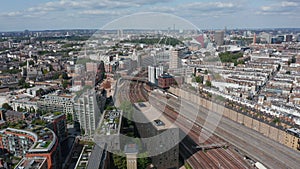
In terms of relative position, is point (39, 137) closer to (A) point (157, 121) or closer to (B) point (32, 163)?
(B) point (32, 163)

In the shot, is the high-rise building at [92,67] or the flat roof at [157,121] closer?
the flat roof at [157,121]

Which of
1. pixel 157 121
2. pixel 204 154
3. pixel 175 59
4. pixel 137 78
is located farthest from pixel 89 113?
pixel 175 59

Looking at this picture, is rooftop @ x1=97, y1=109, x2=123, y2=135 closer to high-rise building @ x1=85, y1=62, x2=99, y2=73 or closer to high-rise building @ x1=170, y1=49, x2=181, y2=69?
high-rise building @ x1=85, y1=62, x2=99, y2=73

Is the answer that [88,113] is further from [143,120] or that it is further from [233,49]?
[233,49]

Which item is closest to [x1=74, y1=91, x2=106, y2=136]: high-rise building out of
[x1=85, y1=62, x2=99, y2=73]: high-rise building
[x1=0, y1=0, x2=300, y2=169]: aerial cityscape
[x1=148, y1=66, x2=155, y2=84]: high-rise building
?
[x1=0, y1=0, x2=300, y2=169]: aerial cityscape

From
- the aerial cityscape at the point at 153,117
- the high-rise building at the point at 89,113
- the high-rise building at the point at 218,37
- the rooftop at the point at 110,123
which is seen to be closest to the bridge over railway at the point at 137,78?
the aerial cityscape at the point at 153,117

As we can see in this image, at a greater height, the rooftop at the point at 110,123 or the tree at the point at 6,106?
the rooftop at the point at 110,123

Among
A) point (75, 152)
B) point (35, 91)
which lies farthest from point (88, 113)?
point (35, 91)

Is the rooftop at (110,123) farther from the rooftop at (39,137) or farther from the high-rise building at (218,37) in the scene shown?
the high-rise building at (218,37)
